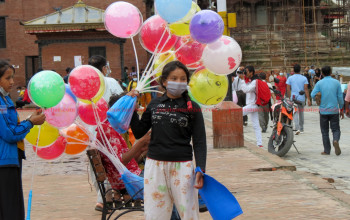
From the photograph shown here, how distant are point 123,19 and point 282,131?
7184mm

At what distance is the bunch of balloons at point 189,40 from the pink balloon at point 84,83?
47cm

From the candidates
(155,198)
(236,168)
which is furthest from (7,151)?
(236,168)

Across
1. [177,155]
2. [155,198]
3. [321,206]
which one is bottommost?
[321,206]

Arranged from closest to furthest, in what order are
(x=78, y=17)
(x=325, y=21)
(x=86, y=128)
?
(x=86, y=128), (x=78, y=17), (x=325, y=21)

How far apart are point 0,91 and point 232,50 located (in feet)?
6.78

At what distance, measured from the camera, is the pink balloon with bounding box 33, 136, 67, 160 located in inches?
222

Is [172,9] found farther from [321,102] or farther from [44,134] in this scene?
[321,102]

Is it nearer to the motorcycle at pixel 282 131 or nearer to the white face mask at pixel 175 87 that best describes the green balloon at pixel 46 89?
the white face mask at pixel 175 87

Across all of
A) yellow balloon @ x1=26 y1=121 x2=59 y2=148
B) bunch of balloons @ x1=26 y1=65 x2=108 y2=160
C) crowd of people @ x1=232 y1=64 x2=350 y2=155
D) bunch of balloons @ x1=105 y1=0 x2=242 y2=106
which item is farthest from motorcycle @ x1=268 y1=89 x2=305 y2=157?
yellow balloon @ x1=26 y1=121 x2=59 y2=148

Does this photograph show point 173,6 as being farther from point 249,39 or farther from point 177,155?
point 249,39

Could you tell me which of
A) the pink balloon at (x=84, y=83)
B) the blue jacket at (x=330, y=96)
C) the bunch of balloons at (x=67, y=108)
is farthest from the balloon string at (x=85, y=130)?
the blue jacket at (x=330, y=96)

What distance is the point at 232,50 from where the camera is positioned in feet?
18.0

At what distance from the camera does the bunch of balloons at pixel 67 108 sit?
16.7 ft

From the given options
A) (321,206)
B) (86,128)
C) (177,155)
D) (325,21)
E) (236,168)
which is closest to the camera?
(177,155)
